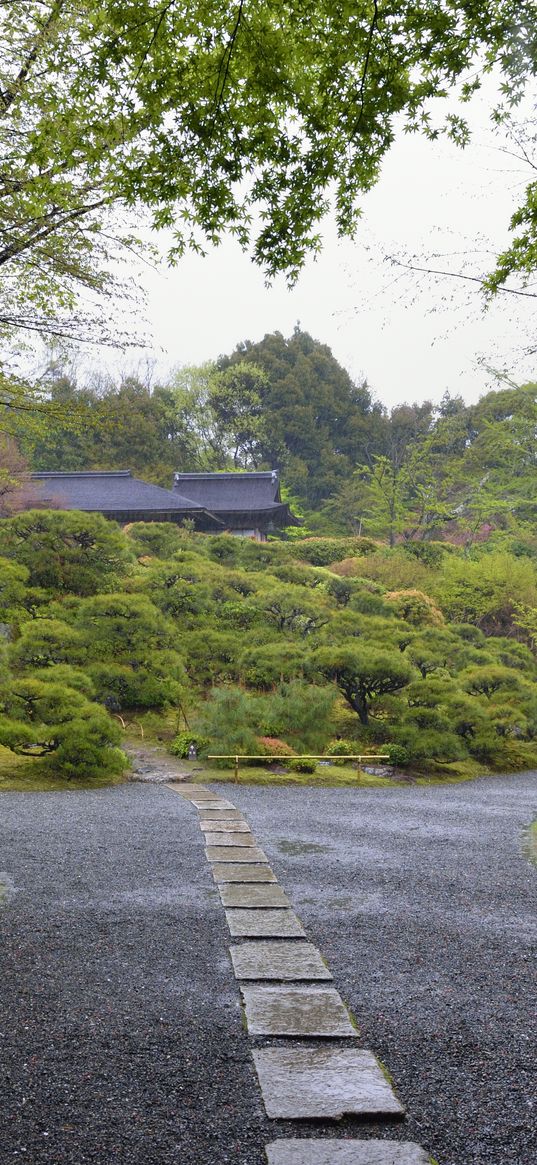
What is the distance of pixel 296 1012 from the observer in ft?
9.04

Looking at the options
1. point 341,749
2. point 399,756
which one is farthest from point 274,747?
point 399,756

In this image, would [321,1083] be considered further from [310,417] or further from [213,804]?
[310,417]

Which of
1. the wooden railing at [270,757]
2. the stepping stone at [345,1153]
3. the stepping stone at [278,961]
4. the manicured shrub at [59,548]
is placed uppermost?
the manicured shrub at [59,548]

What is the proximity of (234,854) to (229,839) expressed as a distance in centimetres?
47

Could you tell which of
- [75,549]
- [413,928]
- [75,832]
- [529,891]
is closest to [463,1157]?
[413,928]

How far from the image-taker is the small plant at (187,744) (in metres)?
9.65

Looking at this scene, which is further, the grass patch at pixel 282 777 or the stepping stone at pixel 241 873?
the grass patch at pixel 282 777

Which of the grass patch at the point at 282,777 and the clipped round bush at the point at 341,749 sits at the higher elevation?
the clipped round bush at the point at 341,749

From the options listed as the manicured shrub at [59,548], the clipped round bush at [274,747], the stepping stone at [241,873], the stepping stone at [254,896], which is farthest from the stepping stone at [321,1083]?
the manicured shrub at [59,548]

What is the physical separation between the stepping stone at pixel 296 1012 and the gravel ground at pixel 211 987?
0.23ft

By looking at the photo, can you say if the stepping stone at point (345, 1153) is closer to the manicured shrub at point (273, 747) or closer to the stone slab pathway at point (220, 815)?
the stone slab pathway at point (220, 815)

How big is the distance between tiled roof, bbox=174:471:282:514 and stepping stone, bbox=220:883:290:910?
22123 mm

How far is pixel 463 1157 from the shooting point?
6.47ft

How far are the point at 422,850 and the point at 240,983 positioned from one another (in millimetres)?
2815
